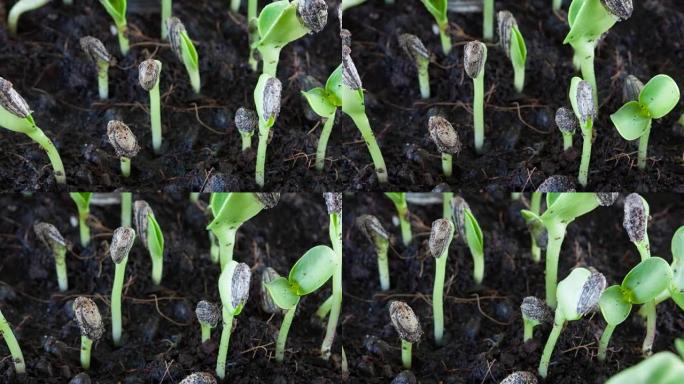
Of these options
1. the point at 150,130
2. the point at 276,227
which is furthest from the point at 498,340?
the point at 150,130

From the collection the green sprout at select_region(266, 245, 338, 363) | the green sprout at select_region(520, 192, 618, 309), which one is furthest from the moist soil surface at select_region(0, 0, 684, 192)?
the green sprout at select_region(266, 245, 338, 363)

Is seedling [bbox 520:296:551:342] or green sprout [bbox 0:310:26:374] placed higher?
seedling [bbox 520:296:551:342]

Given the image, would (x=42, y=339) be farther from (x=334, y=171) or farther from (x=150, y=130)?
(x=334, y=171)

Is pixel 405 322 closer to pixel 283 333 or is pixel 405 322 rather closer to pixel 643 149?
pixel 283 333

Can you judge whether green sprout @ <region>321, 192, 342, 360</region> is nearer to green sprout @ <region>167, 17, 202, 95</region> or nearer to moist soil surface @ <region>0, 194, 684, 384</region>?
moist soil surface @ <region>0, 194, 684, 384</region>

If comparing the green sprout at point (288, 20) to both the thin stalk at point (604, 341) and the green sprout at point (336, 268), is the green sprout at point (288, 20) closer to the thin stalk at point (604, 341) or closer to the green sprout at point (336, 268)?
the green sprout at point (336, 268)

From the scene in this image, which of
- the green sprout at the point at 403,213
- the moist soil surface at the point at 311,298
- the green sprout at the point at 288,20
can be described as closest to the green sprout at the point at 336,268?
the moist soil surface at the point at 311,298
